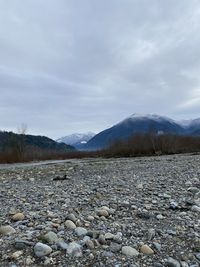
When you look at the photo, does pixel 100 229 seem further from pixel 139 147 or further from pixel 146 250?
pixel 139 147

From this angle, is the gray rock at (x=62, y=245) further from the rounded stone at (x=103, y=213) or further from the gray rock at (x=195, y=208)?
the gray rock at (x=195, y=208)

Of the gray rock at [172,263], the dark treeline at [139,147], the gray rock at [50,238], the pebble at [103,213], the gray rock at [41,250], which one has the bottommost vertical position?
the gray rock at [172,263]

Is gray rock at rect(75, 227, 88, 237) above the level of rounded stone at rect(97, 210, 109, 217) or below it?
below

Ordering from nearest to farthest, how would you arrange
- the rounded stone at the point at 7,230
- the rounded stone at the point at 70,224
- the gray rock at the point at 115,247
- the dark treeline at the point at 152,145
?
the gray rock at the point at 115,247 < the rounded stone at the point at 7,230 < the rounded stone at the point at 70,224 < the dark treeline at the point at 152,145

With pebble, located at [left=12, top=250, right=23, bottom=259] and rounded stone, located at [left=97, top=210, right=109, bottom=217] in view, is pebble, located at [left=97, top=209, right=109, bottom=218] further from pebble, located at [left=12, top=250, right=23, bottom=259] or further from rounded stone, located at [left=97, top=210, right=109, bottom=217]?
pebble, located at [left=12, top=250, right=23, bottom=259]

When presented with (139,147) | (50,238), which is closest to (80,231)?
(50,238)

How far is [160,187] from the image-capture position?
973 centimetres

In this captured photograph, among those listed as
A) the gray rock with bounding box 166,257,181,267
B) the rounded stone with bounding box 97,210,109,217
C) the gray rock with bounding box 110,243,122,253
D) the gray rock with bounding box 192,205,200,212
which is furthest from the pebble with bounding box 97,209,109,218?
the gray rock with bounding box 166,257,181,267

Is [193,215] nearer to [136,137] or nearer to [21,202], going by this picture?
[21,202]

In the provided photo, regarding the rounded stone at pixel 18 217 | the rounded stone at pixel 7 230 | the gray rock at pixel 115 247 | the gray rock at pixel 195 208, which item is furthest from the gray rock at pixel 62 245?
the gray rock at pixel 195 208

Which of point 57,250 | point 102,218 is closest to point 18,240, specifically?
point 57,250

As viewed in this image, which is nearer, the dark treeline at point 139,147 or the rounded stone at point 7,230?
the rounded stone at point 7,230

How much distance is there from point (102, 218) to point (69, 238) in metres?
1.23

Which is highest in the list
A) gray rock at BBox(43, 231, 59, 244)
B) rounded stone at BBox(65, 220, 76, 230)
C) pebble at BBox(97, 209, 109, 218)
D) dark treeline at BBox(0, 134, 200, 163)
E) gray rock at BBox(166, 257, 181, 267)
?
dark treeline at BBox(0, 134, 200, 163)
